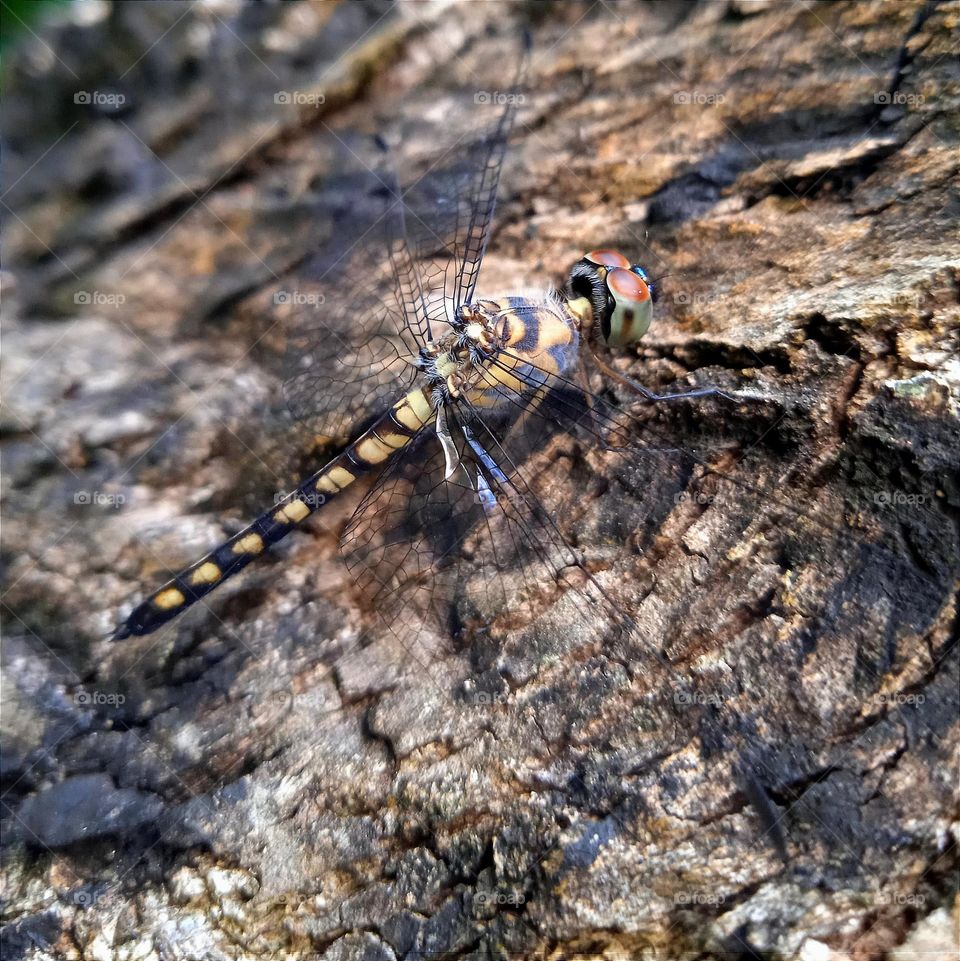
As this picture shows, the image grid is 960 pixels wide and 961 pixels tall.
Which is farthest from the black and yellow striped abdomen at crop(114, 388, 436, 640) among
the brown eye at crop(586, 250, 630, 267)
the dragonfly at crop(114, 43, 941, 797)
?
the brown eye at crop(586, 250, 630, 267)

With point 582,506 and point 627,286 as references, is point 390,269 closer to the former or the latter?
point 627,286

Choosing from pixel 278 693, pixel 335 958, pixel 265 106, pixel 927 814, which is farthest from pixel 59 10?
pixel 927 814

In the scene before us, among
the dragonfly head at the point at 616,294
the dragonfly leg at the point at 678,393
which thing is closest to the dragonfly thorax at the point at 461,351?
the dragonfly head at the point at 616,294

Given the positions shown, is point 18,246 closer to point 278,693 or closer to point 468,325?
point 468,325

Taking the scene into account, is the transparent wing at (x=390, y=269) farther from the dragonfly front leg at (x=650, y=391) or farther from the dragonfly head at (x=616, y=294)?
the dragonfly front leg at (x=650, y=391)

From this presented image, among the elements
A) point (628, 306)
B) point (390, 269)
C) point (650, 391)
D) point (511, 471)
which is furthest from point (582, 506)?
point (390, 269)

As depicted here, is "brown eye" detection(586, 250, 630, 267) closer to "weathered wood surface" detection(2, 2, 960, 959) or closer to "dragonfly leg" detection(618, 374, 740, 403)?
"weathered wood surface" detection(2, 2, 960, 959)

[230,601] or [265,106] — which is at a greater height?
[265,106]
